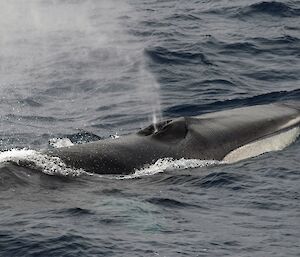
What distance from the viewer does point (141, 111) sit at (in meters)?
29.3

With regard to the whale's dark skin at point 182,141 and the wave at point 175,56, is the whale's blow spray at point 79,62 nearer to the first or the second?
the wave at point 175,56

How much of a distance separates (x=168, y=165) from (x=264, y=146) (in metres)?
3.46

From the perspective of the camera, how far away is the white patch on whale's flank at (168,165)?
65.0ft

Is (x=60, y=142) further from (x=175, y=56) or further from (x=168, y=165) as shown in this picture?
(x=175, y=56)

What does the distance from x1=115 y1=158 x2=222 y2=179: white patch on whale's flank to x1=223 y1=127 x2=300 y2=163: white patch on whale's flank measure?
2.20ft

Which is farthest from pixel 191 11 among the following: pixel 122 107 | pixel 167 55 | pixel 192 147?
pixel 192 147

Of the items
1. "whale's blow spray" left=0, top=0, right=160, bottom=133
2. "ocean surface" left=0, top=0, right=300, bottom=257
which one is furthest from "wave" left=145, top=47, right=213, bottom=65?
"whale's blow spray" left=0, top=0, right=160, bottom=133

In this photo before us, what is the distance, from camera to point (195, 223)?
16.8 m

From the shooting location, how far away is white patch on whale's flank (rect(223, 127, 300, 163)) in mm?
21891

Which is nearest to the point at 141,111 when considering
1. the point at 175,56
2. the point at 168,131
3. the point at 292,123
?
the point at 292,123

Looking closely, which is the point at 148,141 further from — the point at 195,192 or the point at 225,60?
the point at 225,60

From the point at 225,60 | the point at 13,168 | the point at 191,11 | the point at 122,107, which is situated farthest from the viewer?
the point at 191,11

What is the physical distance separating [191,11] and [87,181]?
2995 cm

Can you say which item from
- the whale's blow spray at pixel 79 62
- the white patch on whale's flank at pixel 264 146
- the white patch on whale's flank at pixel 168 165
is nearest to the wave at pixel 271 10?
the whale's blow spray at pixel 79 62
